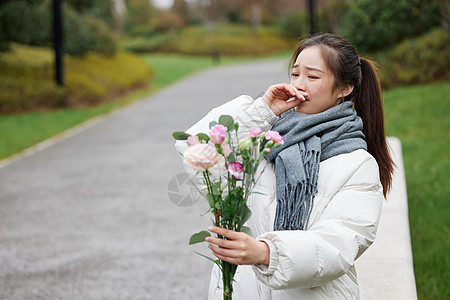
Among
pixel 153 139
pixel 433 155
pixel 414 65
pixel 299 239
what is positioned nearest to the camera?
pixel 299 239

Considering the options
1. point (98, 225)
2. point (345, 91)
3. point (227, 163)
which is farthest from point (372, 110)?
point (98, 225)

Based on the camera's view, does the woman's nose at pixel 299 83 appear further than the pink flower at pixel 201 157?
Yes

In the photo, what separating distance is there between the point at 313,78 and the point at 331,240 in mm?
636

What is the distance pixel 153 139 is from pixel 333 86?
7.86 metres

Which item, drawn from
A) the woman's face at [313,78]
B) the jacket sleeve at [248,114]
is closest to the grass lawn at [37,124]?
the jacket sleeve at [248,114]

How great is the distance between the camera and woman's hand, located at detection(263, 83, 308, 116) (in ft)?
6.81

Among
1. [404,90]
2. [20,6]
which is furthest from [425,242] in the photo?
[20,6]

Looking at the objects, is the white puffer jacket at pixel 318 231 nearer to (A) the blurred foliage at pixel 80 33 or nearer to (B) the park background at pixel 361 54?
(B) the park background at pixel 361 54

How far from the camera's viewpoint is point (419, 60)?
12.7 m

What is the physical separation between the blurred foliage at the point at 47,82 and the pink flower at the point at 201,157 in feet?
39.4

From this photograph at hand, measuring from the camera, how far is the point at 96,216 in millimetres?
5691

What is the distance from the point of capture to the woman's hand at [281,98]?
2.07 m

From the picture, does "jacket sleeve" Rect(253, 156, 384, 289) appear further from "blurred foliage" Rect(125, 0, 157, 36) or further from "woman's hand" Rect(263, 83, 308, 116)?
"blurred foliage" Rect(125, 0, 157, 36)

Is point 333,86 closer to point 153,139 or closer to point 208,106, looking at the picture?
point 153,139
